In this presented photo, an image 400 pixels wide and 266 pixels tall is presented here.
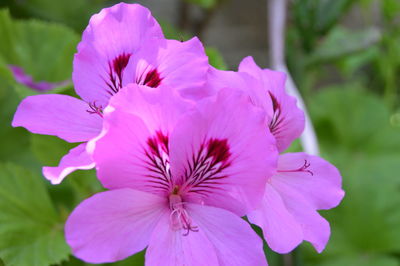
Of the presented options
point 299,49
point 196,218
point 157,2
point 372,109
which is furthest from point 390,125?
point 196,218

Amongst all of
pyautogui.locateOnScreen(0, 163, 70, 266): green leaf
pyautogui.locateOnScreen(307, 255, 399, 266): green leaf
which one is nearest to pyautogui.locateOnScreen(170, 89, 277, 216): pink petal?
pyautogui.locateOnScreen(0, 163, 70, 266): green leaf

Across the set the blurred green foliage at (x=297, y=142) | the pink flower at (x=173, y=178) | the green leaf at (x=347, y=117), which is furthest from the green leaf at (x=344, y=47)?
the pink flower at (x=173, y=178)

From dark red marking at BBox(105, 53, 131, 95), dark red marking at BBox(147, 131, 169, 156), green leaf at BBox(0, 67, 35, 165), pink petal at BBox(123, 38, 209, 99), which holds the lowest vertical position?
green leaf at BBox(0, 67, 35, 165)

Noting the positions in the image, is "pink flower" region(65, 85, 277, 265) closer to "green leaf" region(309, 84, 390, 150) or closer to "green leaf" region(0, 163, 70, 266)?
"green leaf" region(0, 163, 70, 266)

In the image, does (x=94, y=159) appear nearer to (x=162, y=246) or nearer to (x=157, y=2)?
(x=162, y=246)

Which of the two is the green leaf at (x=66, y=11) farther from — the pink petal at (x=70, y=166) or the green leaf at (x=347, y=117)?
the pink petal at (x=70, y=166)

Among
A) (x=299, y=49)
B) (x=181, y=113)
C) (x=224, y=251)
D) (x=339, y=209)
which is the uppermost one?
(x=181, y=113)
